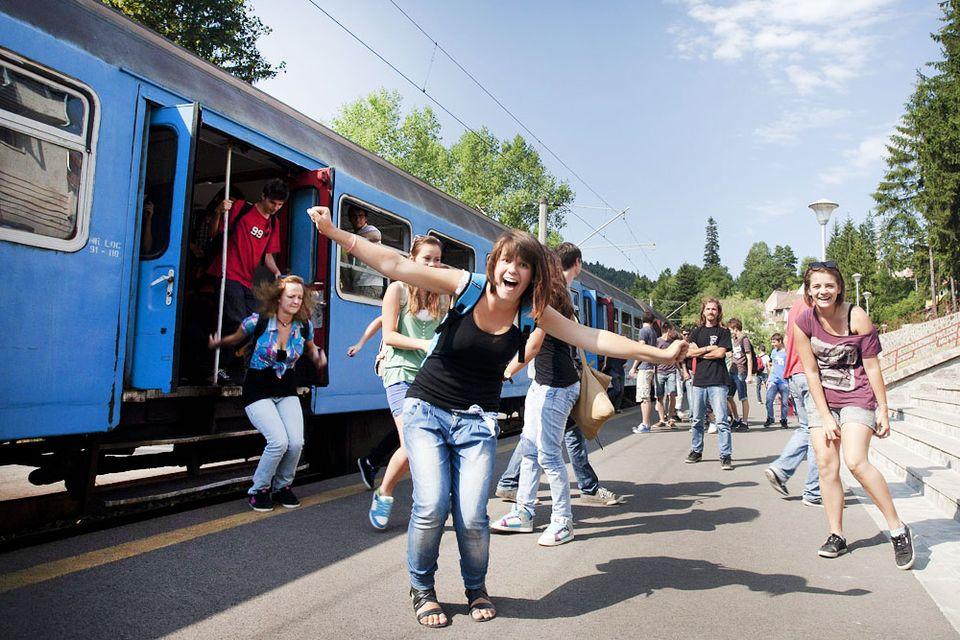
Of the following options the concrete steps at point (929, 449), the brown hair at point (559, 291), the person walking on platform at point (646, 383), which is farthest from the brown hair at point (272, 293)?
the person walking on platform at point (646, 383)

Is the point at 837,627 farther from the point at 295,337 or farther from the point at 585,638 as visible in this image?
the point at 295,337

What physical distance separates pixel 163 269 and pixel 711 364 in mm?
6085

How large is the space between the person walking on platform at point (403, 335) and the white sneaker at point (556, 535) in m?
1.01

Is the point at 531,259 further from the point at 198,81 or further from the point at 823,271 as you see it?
the point at 198,81

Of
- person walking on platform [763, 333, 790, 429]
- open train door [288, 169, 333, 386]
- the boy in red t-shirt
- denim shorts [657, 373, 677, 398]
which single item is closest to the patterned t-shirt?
open train door [288, 169, 333, 386]

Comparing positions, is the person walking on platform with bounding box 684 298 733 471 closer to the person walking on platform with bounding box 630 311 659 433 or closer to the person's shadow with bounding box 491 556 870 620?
the person walking on platform with bounding box 630 311 659 433

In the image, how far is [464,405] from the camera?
3.16m

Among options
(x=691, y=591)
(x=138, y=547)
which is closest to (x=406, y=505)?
(x=138, y=547)

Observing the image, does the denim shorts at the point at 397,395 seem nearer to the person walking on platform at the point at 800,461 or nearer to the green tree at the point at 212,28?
the person walking on platform at the point at 800,461

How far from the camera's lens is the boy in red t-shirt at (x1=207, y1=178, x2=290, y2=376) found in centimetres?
598

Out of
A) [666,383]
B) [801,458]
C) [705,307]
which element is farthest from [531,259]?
[666,383]

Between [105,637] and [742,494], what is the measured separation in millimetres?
5366

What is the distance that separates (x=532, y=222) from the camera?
47438 mm

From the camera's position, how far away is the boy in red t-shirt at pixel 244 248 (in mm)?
5984
